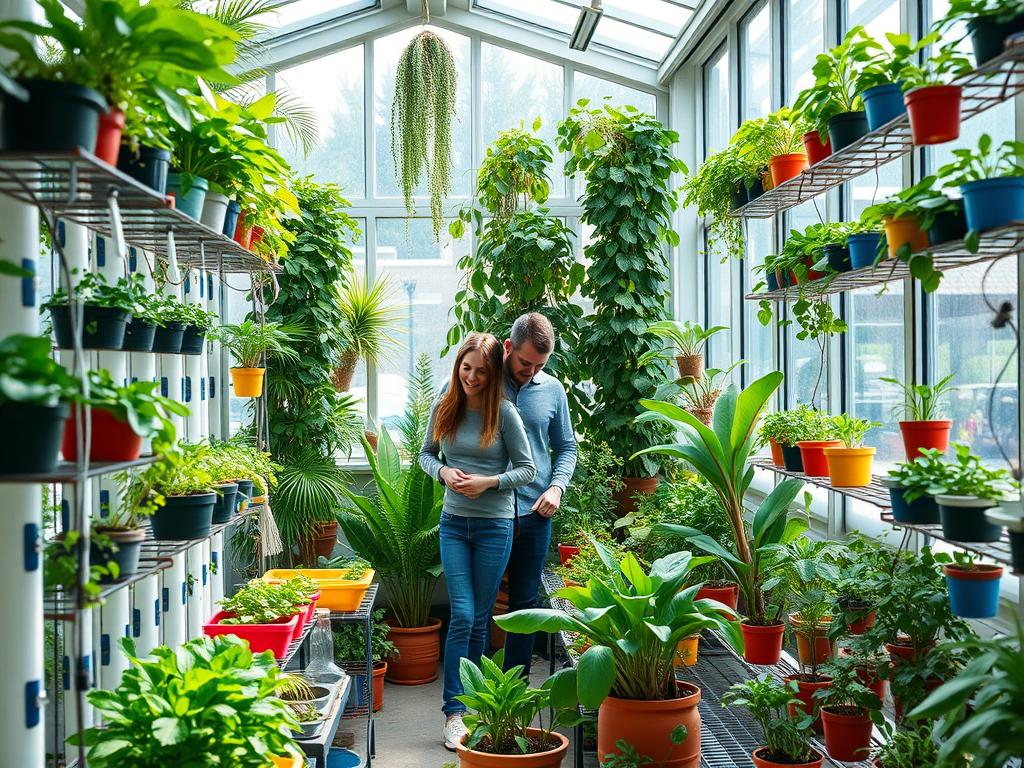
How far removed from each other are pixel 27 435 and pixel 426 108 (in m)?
4.16

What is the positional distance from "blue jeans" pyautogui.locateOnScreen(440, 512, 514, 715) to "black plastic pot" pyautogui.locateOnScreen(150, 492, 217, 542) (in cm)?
152

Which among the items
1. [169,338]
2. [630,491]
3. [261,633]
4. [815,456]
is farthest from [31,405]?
[630,491]

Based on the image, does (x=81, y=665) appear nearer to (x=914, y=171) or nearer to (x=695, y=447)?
(x=695, y=447)

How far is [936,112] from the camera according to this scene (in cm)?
221

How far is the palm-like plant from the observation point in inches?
210

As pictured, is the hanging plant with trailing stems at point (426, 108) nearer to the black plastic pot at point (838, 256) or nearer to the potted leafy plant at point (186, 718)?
the black plastic pot at point (838, 256)

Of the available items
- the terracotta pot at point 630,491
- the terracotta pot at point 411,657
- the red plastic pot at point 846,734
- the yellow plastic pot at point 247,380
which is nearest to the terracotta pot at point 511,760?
the red plastic pot at point 846,734

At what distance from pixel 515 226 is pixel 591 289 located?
1.89ft

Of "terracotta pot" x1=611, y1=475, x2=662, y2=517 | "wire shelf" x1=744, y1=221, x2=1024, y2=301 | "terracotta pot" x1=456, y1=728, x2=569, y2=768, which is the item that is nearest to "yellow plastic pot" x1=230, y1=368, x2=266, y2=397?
"terracotta pot" x1=456, y1=728, x2=569, y2=768

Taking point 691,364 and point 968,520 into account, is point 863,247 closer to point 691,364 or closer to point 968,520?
point 968,520

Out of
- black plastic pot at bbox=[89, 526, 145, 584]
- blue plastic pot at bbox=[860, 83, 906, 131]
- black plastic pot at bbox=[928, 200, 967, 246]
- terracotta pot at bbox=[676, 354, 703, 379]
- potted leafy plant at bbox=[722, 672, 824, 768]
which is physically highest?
blue plastic pot at bbox=[860, 83, 906, 131]

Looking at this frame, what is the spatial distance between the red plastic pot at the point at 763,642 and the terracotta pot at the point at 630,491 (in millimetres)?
2040

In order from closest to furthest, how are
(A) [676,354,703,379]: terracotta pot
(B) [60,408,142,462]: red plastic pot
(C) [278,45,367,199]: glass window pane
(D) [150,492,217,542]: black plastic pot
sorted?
(B) [60,408,142,462]: red plastic pot → (D) [150,492,217,542]: black plastic pot → (A) [676,354,703,379]: terracotta pot → (C) [278,45,367,199]: glass window pane

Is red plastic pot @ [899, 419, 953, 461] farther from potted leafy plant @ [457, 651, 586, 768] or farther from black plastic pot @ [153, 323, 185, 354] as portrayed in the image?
black plastic pot @ [153, 323, 185, 354]
